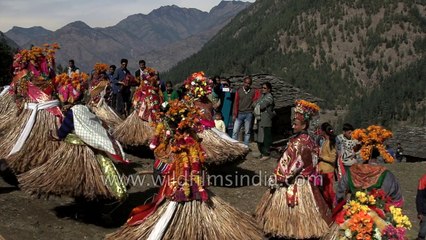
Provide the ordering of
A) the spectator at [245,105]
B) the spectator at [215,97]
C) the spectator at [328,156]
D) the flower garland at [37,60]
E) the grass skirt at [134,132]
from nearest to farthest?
the spectator at [328,156] < the flower garland at [37,60] < the grass skirt at [134,132] < the spectator at [245,105] < the spectator at [215,97]

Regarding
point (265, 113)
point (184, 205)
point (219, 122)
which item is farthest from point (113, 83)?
point (184, 205)

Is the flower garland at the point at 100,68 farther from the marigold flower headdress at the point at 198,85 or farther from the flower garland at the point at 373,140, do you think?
the flower garland at the point at 373,140

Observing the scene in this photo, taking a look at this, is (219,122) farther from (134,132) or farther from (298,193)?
(298,193)

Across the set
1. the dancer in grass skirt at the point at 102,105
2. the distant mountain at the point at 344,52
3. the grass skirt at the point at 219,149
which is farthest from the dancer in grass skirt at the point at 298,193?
the distant mountain at the point at 344,52

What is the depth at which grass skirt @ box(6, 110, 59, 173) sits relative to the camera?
353 inches

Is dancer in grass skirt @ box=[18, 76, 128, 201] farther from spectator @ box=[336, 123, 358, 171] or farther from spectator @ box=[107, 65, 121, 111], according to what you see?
spectator @ box=[107, 65, 121, 111]

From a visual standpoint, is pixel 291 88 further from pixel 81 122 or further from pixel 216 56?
pixel 216 56

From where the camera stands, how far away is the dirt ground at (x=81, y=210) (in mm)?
7707

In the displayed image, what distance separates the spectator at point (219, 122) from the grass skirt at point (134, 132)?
1497mm

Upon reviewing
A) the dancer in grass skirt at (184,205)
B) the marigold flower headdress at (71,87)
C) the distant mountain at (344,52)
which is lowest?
the dancer in grass skirt at (184,205)

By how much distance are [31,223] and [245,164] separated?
6.06 m

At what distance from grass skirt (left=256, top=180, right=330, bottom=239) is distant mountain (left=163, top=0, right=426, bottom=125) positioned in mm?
98507

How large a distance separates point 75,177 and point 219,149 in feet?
11.2

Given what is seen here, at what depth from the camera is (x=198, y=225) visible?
21.5 feet
